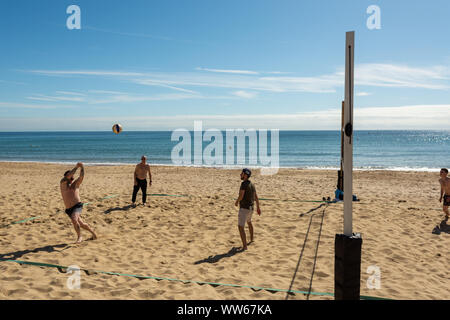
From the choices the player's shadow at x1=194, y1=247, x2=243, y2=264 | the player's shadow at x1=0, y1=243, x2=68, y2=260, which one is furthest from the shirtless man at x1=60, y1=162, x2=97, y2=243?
the player's shadow at x1=194, y1=247, x2=243, y2=264

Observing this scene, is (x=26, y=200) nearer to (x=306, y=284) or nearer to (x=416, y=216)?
(x=306, y=284)

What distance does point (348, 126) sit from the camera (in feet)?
9.10

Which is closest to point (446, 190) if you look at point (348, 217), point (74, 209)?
point (348, 217)

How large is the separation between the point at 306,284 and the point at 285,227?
2793 millimetres

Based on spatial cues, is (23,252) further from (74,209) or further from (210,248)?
(210,248)

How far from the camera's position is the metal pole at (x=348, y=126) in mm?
2750

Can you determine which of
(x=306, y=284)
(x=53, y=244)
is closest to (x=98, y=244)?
(x=53, y=244)

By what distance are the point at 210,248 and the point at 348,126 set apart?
425 centimetres

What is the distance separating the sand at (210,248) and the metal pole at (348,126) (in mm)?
1936

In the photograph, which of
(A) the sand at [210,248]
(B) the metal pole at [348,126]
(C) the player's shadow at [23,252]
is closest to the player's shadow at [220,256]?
(A) the sand at [210,248]

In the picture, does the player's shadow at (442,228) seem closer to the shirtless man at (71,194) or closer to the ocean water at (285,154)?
the shirtless man at (71,194)

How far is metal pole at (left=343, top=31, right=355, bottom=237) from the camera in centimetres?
275

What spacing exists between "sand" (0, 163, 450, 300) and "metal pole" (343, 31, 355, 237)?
1.94 m

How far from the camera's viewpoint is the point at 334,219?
25.6 ft
